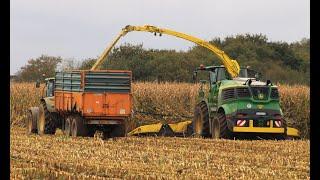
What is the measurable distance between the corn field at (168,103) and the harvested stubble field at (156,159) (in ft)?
18.8

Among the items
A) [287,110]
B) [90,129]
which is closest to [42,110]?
[90,129]

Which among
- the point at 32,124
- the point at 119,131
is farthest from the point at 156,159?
the point at 32,124

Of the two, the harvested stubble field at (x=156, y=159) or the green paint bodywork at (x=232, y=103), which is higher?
the green paint bodywork at (x=232, y=103)

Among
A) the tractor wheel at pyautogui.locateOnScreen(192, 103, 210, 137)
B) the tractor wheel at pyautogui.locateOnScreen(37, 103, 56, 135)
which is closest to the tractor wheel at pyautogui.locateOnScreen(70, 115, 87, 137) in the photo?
the tractor wheel at pyautogui.locateOnScreen(37, 103, 56, 135)

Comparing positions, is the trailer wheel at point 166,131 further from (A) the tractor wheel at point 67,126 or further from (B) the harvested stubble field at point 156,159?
(A) the tractor wheel at point 67,126

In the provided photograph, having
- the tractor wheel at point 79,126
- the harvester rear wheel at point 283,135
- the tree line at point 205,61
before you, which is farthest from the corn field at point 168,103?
the tree line at point 205,61

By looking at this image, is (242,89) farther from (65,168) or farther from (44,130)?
(65,168)

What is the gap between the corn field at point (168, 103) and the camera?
25.5 meters

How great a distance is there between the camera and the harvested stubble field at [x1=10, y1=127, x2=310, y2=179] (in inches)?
444

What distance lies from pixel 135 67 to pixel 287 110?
72.2 ft

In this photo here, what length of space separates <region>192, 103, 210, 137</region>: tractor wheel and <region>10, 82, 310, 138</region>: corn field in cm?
248

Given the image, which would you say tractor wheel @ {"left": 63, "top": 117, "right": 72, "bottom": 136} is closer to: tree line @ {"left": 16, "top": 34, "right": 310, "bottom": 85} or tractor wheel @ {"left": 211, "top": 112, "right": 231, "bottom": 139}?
tractor wheel @ {"left": 211, "top": 112, "right": 231, "bottom": 139}

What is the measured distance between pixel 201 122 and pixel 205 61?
30.2 metres
